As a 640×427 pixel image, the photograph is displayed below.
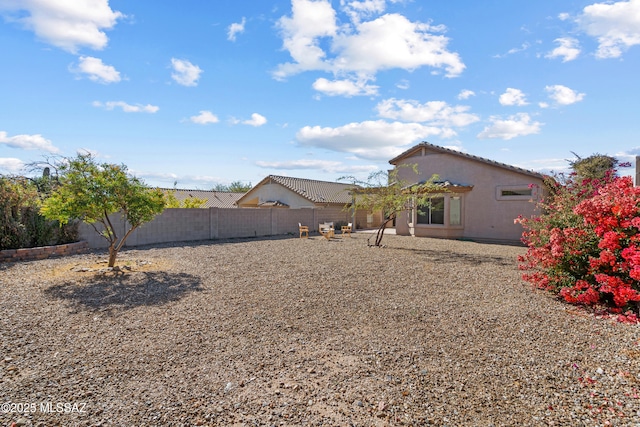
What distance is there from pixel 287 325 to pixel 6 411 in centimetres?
327

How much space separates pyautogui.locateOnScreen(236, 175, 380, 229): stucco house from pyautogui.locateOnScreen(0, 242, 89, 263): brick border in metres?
14.9

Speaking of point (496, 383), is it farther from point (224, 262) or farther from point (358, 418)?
point (224, 262)

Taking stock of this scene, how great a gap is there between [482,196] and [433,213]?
2.67 metres

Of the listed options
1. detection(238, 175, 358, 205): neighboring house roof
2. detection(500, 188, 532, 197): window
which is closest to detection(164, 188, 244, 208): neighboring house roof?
detection(238, 175, 358, 205): neighboring house roof

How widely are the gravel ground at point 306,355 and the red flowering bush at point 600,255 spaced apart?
0.52 m

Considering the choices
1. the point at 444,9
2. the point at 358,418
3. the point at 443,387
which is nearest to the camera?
the point at 358,418

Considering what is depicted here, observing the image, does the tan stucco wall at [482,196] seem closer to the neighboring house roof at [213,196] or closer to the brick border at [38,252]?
the brick border at [38,252]

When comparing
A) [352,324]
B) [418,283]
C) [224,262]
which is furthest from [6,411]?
[224,262]

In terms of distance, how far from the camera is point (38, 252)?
11.2 metres

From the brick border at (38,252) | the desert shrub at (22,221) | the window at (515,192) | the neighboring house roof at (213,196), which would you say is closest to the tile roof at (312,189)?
the neighboring house roof at (213,196)

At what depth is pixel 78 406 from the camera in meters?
3.29

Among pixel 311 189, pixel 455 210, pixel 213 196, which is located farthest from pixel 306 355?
pixel 213 196

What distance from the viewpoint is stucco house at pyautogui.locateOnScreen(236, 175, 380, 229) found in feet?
88.0

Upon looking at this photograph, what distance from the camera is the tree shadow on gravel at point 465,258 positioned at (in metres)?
11.3
